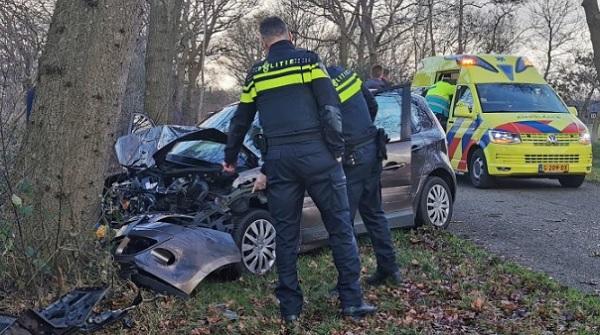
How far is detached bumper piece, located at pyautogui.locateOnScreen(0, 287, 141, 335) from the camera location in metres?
3.56

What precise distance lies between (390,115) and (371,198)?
2.01 metres

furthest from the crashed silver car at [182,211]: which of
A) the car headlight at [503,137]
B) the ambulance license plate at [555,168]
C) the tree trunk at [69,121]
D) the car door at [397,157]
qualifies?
the ambulance license plate at [555,168]

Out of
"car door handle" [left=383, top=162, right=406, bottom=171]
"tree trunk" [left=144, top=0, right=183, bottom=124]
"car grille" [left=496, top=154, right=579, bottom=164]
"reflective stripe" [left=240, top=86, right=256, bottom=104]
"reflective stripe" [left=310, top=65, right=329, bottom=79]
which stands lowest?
"car grille" [left=496, top=154, right=579, bottom=164]

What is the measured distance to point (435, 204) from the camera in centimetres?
761

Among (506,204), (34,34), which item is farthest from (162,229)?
(506,204)

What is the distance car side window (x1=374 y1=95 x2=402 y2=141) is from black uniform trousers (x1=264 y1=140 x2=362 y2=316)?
2.68 meters

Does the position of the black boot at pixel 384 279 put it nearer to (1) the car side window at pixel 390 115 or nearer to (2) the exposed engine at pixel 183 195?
(2) the exposed engine at pixel 183 195

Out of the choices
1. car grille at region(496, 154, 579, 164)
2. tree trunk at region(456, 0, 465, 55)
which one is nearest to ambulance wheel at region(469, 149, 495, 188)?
car grille at region(496, 154, 579, 164)

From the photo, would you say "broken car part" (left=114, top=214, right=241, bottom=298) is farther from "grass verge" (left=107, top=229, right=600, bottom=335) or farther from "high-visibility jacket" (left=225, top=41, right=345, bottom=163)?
"high-visibility jacket" (left=225, top=41, right=345, bottom=163)

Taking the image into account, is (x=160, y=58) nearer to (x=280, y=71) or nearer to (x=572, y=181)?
(x=572, y=181)

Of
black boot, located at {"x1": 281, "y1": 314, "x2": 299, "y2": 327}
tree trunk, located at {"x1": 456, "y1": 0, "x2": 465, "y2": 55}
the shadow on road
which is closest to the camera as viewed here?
black boot, located at {"x1": 281, "y1": 314, "x2": 299, "y2": 327}

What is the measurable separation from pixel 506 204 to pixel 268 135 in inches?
248

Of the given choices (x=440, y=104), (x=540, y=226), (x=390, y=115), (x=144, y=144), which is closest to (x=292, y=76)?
(x=144, y=144)

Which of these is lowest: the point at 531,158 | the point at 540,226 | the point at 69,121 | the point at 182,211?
the point at 540,226
